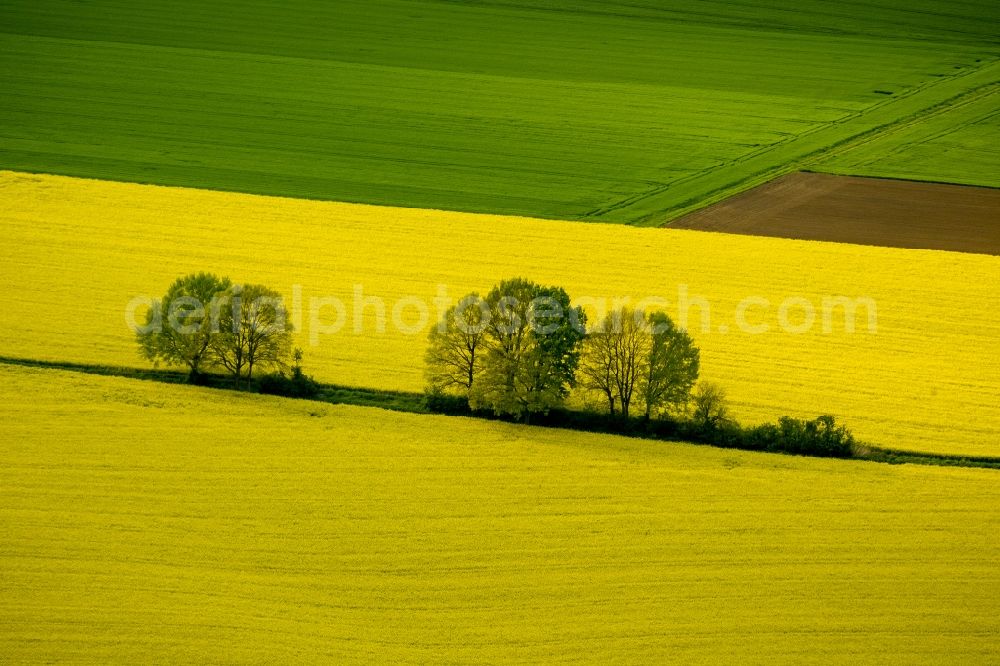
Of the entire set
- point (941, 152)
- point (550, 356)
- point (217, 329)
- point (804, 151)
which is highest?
point (941, 152)

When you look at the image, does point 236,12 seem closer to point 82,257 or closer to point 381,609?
point 82,257

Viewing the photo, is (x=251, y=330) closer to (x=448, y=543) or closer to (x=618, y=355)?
(x=618, y=355)

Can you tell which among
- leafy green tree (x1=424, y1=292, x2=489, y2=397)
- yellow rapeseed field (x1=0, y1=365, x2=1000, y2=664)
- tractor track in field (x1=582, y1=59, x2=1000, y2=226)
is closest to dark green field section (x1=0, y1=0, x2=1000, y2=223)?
tractor track in field (x1=582, y1=59, x2=1000, y2=226)

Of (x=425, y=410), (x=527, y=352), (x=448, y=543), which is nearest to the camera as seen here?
(x=448, y=543)

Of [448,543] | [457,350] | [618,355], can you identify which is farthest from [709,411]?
[448,543]

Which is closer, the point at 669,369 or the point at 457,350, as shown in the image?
the point at 669,369

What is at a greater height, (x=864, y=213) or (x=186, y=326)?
(x=864, y=213)

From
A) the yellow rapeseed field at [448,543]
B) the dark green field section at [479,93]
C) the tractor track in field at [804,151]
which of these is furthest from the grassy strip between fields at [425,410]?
the tractor track in field at [804,151]

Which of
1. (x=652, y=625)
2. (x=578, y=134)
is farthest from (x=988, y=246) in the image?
(x=652, y=625)
